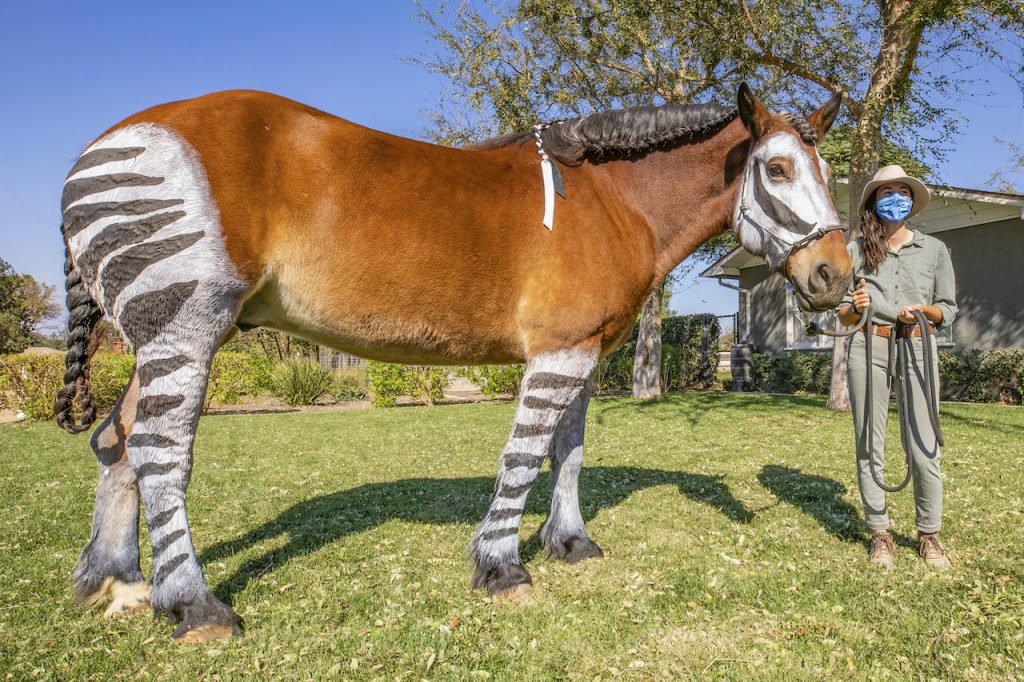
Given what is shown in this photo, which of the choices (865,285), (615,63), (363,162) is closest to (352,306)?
(363,162)

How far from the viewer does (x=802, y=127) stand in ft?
11.9

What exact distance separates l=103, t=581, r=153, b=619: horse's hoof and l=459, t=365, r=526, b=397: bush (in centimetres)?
1324

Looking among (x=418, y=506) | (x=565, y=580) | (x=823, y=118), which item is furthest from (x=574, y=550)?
(x=823, y=118)

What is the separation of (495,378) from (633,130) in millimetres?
13283

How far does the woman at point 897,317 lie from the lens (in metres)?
4.05

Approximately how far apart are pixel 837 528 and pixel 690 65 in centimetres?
1310

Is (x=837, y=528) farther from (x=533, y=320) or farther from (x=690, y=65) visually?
(x=690, y=65)

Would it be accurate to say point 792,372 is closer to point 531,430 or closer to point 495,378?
point 495,378

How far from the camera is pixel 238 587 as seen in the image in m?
3.71

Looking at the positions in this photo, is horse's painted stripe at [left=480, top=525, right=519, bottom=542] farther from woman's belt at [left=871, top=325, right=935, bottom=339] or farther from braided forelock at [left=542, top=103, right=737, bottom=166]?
woman's belt at [left=871, top=325, right=935, bottom=339]

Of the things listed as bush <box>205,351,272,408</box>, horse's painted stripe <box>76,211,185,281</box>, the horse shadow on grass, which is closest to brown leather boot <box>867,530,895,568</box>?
the horse shadow on grass

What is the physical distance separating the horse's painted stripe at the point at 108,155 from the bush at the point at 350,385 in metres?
15.5

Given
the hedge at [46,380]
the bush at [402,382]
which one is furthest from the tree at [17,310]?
the bush at [402,382]

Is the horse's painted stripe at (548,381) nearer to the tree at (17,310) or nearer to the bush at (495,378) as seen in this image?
the bush at (495,378)
